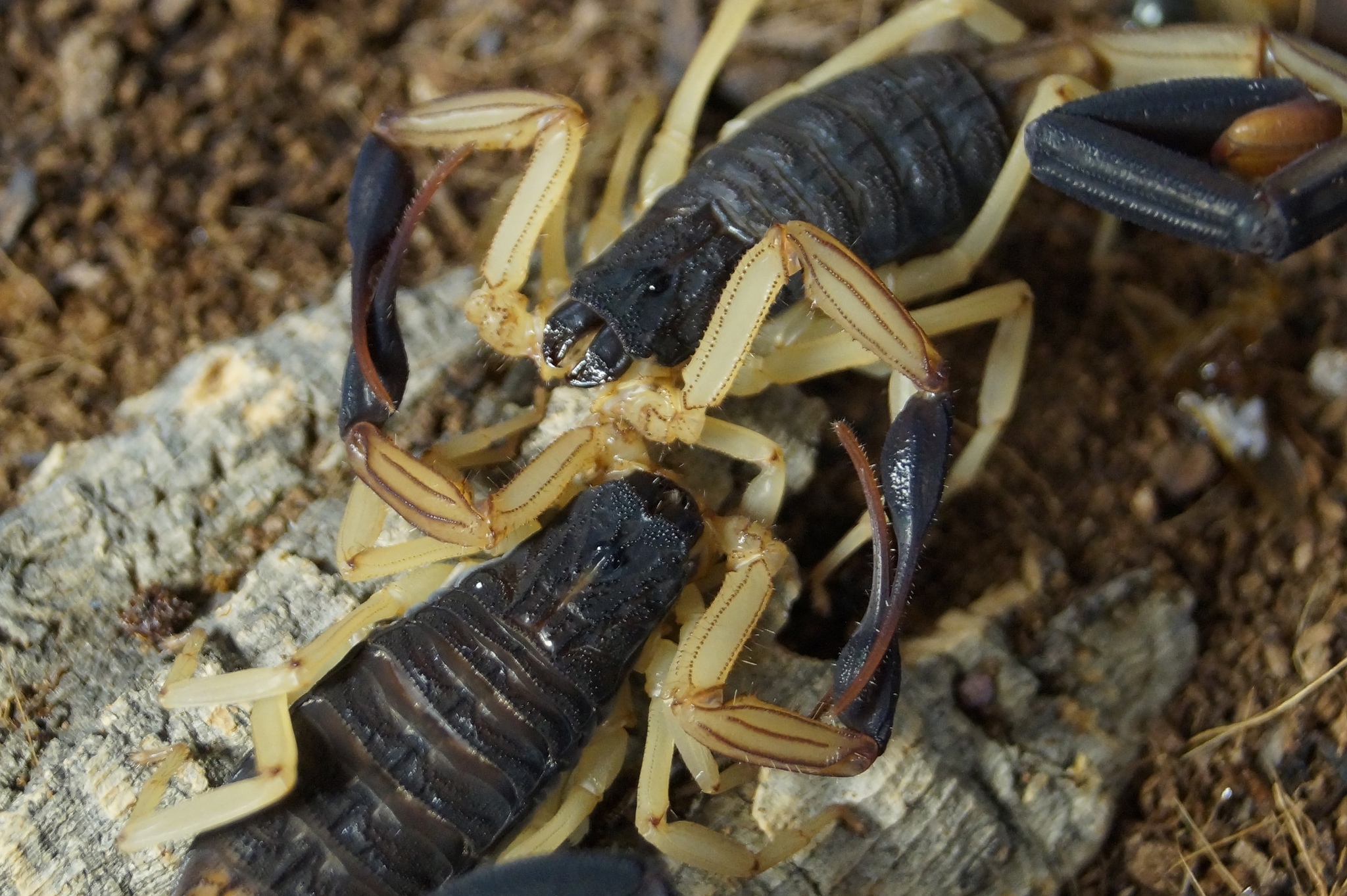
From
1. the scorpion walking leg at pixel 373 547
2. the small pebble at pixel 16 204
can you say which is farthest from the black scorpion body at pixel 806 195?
the small pebble at pixel 16 204

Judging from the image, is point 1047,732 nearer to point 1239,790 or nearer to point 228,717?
point 1239,790

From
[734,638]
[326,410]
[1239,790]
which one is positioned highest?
[326,410]

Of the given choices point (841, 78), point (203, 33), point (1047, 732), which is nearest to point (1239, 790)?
point (1047, 732)

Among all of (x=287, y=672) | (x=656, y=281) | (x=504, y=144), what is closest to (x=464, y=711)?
(x=287, y=672)

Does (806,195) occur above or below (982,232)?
above

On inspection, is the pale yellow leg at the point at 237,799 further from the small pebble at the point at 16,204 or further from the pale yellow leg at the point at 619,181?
the small pebble at the point at 16,204

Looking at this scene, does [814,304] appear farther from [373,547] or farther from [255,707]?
[255,707]
